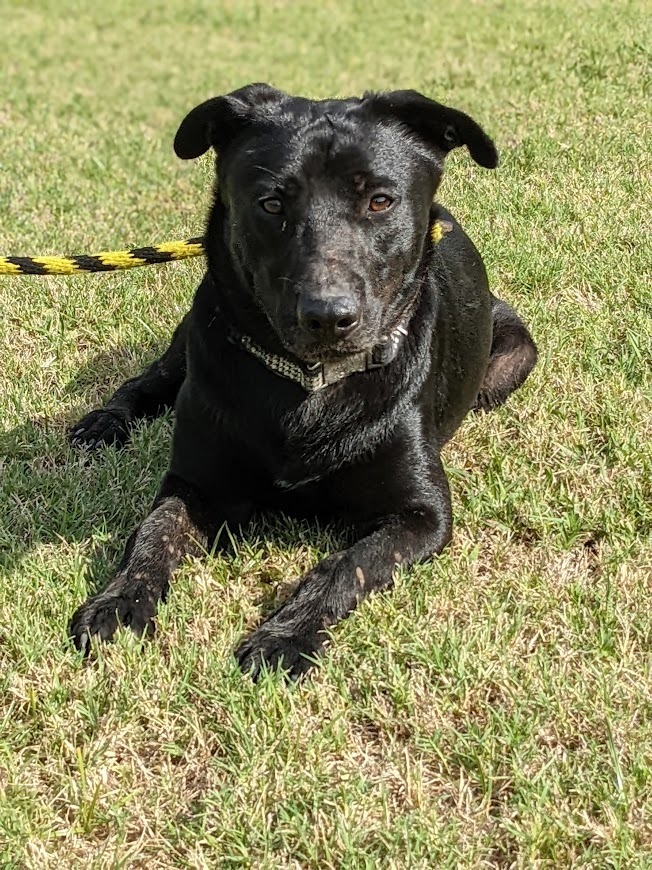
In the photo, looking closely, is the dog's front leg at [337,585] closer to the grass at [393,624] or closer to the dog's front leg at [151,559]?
the grass at [393,624]

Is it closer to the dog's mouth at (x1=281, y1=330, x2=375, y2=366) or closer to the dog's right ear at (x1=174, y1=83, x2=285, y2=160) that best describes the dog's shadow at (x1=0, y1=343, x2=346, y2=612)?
the dog's mouth at (x1=281, y1=330, x2=375, y2=366)

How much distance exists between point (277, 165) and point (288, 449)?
32.7 inches

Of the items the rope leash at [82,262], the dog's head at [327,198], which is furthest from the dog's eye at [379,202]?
the rope leash at [82,262]

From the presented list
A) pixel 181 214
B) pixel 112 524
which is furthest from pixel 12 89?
pixel 112 524

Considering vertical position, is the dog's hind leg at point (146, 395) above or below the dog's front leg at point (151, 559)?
below

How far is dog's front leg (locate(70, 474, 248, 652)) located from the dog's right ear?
1042 millimetres

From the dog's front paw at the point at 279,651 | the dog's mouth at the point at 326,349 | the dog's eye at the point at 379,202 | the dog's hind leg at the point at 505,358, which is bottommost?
the dog's hind leg at the point at 505,358

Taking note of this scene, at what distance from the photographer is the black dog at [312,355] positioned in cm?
283

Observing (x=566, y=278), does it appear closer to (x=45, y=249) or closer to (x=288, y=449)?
(x=288, y=449)

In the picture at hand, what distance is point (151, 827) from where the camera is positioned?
2254 millimetres

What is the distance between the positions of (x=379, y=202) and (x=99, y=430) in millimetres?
1541

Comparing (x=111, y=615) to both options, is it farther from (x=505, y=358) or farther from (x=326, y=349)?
(x=505, y=358)

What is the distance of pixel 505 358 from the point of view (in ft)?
13.4

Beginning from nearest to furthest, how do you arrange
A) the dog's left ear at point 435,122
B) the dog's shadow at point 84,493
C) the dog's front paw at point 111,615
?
1. the dog's front paw at point 111,615
2. the dog's left ear at point 435,122
3. the dog's shadow at point 84,493
